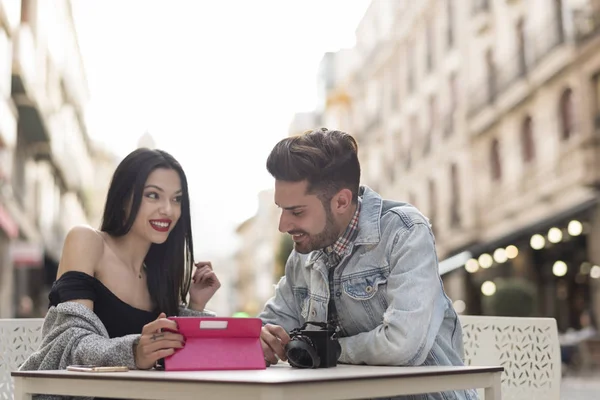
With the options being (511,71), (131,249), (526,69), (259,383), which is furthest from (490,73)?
(259,383)

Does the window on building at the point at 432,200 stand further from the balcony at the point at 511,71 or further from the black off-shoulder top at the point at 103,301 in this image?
the black off-shoulder top at the point at 103,301

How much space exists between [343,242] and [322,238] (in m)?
0.11

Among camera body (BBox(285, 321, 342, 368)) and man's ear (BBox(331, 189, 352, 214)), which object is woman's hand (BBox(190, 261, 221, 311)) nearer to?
man's ear (BBox(331, 189, 352, 214))

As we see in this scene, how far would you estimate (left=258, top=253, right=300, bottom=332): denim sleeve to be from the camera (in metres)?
3.56

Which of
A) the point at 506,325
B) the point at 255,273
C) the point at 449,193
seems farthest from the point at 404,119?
the point at 255,273

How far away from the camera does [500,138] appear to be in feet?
74.8

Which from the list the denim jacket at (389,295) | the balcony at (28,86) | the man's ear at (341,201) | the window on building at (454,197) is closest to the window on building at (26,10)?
the balcony at (28,86)

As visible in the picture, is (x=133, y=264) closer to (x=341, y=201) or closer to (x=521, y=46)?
(x=341, y=201)

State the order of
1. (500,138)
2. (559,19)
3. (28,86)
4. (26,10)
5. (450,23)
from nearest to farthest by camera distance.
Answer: (559,19) < (28,86) < (26,10) < (500,138) < (450,23)

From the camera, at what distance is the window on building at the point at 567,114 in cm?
1838

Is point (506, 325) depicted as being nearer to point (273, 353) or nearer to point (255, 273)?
point (273, 353)

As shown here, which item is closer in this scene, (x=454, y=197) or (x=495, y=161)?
(x=495, y=161)

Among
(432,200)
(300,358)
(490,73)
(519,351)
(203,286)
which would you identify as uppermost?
(490,73)

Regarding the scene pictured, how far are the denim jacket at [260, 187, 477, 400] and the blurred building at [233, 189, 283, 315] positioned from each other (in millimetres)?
67891
